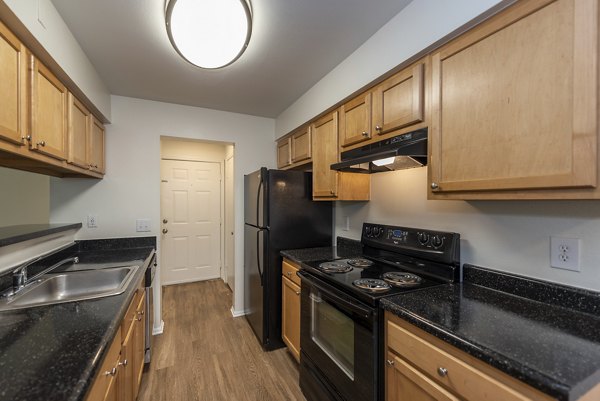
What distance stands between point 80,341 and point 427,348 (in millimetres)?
1227

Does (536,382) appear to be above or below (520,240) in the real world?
below

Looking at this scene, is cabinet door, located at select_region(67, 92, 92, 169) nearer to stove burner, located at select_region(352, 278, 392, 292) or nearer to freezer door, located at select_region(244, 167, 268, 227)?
freezer door, located at select_region(244, 167, 268, 227)

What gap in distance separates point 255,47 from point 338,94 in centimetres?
66

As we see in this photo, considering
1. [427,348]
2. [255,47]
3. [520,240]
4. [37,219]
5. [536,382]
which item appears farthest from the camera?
[37,219]

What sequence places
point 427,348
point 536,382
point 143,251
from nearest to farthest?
1. point 536,382
2. point 427,348
3. point 143,251

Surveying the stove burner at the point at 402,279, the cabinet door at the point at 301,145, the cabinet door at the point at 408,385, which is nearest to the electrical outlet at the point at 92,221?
the cabinet door at the point at 301,145

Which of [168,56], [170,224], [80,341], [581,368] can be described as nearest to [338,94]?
[168,56]

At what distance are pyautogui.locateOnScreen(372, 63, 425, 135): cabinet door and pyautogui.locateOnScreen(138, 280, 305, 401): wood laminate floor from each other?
6.29 ft

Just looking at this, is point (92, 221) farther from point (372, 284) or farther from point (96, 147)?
point (372, 284)

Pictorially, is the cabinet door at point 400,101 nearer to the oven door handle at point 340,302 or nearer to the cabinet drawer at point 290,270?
the oven door handle at point 340,302

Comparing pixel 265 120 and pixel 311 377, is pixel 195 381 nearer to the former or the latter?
pixel 311 377

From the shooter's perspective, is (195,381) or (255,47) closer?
(255,47)

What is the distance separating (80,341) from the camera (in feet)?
2.92

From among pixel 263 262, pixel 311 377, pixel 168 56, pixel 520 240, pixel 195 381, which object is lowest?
pixel 195 381
